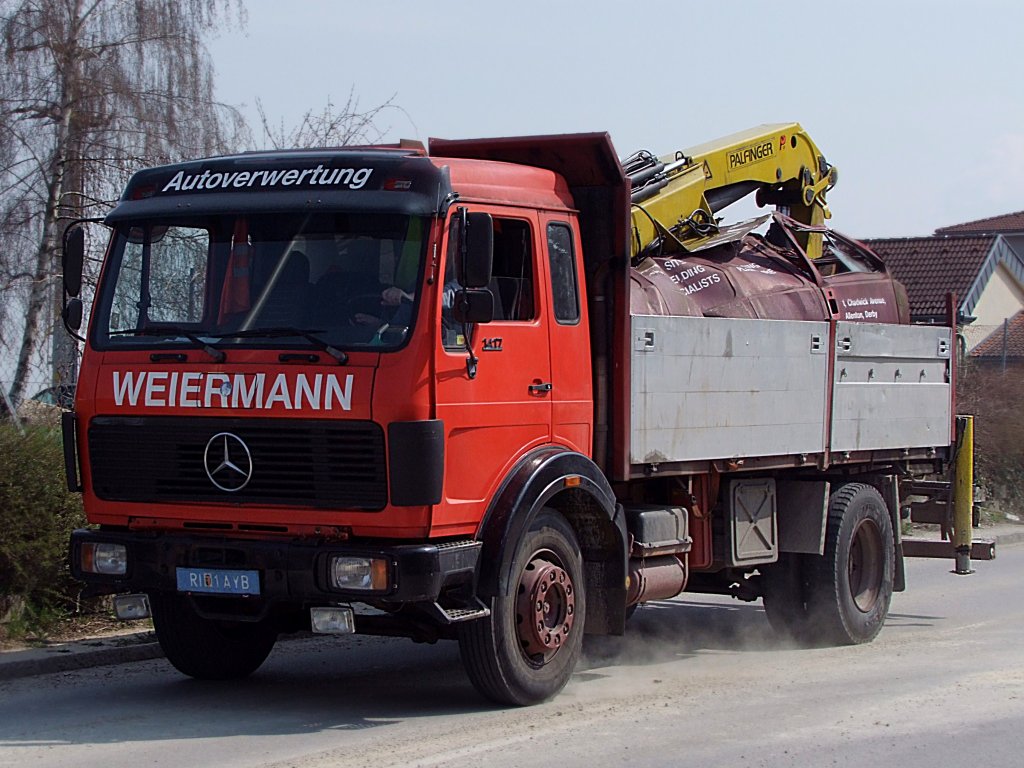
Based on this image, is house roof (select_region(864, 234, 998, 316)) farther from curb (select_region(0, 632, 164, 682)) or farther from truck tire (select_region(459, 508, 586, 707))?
truck tire (select_region(459, 508, 586, 707))

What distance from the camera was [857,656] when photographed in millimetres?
10102

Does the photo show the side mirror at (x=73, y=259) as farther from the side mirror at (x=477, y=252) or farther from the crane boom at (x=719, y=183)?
the crane boom at (x=719, y=183)

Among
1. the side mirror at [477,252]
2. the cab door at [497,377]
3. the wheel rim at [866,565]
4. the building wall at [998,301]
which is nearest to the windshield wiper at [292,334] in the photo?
the cab door at [497,377]

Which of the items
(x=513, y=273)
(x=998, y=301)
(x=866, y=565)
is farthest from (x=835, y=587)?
(x=998, y=301)

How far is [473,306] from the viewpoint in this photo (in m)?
7.36

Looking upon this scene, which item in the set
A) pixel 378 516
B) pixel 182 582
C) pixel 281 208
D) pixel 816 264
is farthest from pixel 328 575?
pixel 816 264

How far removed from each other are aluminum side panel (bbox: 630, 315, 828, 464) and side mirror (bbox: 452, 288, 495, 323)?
148 centimetres

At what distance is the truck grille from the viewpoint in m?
7.28

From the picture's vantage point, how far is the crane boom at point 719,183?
409 inches

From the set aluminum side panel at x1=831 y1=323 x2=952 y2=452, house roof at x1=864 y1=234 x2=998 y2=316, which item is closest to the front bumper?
aluminum side panel at x1=831 y1=323 x2=952 y2=452

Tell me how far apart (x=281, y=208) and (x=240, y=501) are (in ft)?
4.87

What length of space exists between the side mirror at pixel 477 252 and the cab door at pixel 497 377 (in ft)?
0.42

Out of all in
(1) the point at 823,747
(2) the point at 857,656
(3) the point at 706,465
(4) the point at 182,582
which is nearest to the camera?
(1) the point at 823,747

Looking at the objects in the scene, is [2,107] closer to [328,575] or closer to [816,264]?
[816,264]
